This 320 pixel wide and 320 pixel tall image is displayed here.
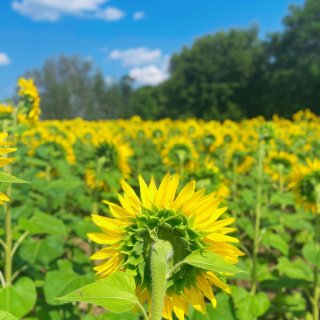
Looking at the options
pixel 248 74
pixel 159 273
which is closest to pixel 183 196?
pixel 159 273

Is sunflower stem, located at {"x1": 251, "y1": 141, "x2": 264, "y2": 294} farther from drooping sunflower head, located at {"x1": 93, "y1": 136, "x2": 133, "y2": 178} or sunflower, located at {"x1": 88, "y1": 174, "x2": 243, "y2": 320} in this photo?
sunflower, located at {"x1": 88, "y1": 174, "x2": 243, "y2": 320}

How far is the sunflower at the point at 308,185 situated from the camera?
250cm

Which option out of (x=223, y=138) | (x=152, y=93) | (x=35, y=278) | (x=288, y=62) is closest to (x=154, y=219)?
(x=35, y=278)

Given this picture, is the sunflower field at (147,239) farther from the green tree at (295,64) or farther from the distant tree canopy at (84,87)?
the distant tree canopy at (84,87)

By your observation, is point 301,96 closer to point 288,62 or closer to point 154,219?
point 288,62

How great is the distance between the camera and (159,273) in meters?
0.90

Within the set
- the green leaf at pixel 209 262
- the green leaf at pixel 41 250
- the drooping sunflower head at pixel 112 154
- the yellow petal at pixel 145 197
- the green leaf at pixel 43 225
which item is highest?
the drooping sunflower head at pixel 112 154

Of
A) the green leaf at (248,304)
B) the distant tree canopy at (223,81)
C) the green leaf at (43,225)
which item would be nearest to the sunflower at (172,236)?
the green leaf at (43,225)

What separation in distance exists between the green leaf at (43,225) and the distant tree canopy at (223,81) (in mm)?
26412

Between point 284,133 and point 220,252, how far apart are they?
6329 mm

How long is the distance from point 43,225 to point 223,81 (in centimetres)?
3382

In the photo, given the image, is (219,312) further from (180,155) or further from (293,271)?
(180,155)

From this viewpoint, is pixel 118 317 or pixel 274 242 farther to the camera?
pixel 274 242

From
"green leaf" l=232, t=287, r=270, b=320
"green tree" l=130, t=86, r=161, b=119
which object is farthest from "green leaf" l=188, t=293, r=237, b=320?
"green tree" l=130, t=86, r=161, b=119
